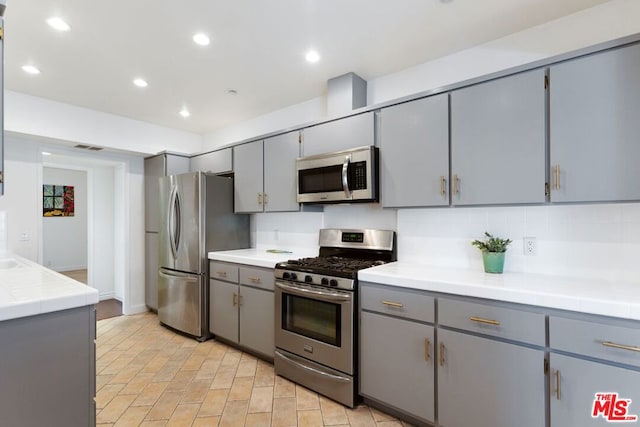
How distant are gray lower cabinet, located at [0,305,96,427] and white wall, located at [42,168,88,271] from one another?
7663mm

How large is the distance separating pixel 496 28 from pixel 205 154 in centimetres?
333

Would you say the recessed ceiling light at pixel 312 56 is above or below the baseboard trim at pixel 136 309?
above

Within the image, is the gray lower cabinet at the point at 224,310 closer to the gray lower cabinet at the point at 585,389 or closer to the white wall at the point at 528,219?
the white wall at the point at 528,219

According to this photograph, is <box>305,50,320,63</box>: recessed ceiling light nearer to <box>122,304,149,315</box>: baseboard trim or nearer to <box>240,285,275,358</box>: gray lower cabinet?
<box>240,285,275,358</box>: gray lower cabinet

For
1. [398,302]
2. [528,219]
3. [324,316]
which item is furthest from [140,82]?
[528,219]

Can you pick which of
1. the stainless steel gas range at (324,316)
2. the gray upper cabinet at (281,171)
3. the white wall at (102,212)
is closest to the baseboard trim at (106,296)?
the white wall at (102,212)

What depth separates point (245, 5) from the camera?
6.39 ft

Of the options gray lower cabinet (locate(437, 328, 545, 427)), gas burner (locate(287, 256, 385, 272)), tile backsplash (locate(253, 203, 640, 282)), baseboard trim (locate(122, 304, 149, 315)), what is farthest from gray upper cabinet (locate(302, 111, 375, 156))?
baseboard trim (locate(122, 304, 149, 315))

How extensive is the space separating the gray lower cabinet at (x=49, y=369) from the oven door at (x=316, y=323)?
53.4 inches

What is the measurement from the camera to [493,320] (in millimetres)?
1647

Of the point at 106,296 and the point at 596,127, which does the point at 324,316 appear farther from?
the point at 106,296

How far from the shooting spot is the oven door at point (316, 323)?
2.20 meters

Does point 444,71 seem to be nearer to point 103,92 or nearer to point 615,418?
point 615,418

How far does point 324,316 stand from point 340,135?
1.50 meters
